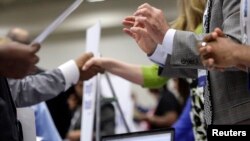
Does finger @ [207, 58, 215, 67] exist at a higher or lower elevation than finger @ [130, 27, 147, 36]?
lower

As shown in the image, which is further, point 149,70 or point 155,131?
point 149,70

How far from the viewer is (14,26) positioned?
0.83 m

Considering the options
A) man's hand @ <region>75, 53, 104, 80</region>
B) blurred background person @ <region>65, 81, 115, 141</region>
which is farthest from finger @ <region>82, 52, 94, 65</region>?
blurred background person @ <region>65, 81, 115, 141</region>

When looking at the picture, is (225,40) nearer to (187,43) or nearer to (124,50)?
(187,43)

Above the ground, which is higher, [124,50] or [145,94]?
[124,50]

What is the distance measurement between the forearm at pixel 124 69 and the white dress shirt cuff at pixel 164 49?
757 mm

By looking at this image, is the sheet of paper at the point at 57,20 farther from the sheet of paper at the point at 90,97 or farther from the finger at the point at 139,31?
the sheet of paper at the point at 90,97

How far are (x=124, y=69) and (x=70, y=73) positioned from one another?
22cm

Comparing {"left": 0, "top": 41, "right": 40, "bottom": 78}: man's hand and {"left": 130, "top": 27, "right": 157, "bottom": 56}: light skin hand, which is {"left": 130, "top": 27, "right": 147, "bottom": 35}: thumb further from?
{"left": 0, "top": 41, "right": 40, "bottom": 78}: man's hand

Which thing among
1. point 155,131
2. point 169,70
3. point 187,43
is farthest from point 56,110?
point 187,43

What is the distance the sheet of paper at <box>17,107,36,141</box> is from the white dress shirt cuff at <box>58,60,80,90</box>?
0.43 meters

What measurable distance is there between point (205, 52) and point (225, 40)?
4cm

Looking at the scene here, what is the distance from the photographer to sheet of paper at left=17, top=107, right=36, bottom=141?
1221 millimetres

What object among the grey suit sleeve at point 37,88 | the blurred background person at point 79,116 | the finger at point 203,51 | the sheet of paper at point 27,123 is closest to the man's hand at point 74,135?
the blurred background person at point 79,116
